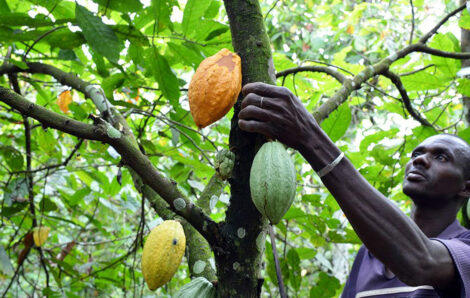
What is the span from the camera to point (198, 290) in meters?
0.99

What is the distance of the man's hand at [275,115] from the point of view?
893 millimetres

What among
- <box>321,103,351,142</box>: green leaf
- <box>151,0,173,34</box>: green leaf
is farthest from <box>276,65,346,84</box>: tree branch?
<box>151,0,173,34</box>: green leaf

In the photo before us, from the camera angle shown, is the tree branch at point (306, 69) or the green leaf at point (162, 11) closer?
the green leaf at point (162, 11)

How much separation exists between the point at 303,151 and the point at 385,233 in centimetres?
28

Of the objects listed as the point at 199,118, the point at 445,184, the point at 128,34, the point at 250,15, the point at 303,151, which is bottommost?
the point at 445,184

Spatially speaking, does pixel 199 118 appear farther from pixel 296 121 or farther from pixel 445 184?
pixel 445 184

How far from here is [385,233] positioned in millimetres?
1004

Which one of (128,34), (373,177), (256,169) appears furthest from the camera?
(373,177)

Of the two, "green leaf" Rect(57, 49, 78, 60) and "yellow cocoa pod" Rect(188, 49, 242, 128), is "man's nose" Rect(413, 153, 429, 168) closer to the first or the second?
"yellow cocoa pod" Rect(188, 49, 242, 128)

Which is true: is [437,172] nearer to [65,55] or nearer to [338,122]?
[338,122]

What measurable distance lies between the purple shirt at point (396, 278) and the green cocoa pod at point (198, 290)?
641 millimetres

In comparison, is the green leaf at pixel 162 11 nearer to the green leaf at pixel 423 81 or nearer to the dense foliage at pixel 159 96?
the dense foliage at pixel 159 96

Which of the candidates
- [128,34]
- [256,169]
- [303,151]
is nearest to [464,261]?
[303,151]

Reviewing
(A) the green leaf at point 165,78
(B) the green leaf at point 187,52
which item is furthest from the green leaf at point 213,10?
(A) the green leaf at point 165,78
